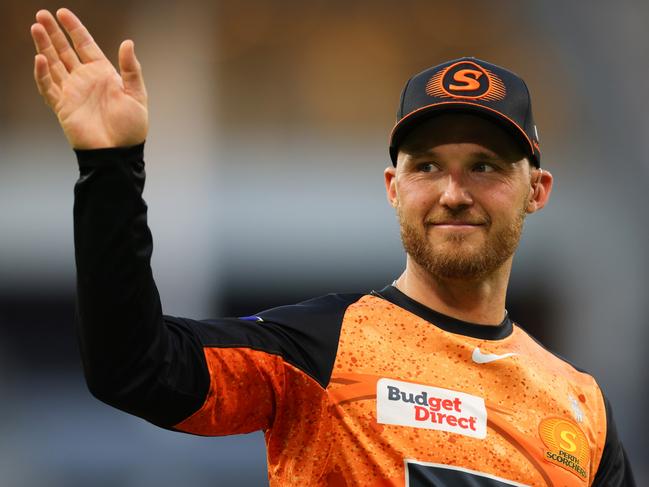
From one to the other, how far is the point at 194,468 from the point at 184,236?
152 centimetres

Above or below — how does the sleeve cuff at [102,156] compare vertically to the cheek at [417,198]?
above

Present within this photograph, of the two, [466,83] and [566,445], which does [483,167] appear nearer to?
[466,83]

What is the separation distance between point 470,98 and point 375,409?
75 centimetres

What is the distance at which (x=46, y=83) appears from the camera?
1.53 meters

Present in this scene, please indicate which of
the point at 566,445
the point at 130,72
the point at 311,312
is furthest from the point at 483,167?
the point at 130,72

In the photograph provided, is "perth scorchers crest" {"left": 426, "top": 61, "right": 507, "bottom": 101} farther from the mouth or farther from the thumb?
the thumb

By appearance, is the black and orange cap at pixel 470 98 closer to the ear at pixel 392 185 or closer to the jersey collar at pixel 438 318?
the ear at pixel 392 185

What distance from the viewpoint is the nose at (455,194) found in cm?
208

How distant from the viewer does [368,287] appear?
20.0 feet

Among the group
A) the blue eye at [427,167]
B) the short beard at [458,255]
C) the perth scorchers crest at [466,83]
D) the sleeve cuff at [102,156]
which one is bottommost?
the short beard at [458,255]

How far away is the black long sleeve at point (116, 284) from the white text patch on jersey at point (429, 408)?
1.75 ft

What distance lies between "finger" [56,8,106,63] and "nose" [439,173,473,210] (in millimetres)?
843

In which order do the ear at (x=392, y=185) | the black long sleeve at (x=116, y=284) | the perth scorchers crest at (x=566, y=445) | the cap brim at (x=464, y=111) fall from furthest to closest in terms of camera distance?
the ear at (x=392, y=185), the cap brim at (x=464, y=111), the perth scorchers crest at (x=566, y=445), the black long sleeve at (x=116, y=284)

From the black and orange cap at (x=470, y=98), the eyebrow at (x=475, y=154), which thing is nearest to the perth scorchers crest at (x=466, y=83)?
the black and orange cap at (x=470, y=98)
